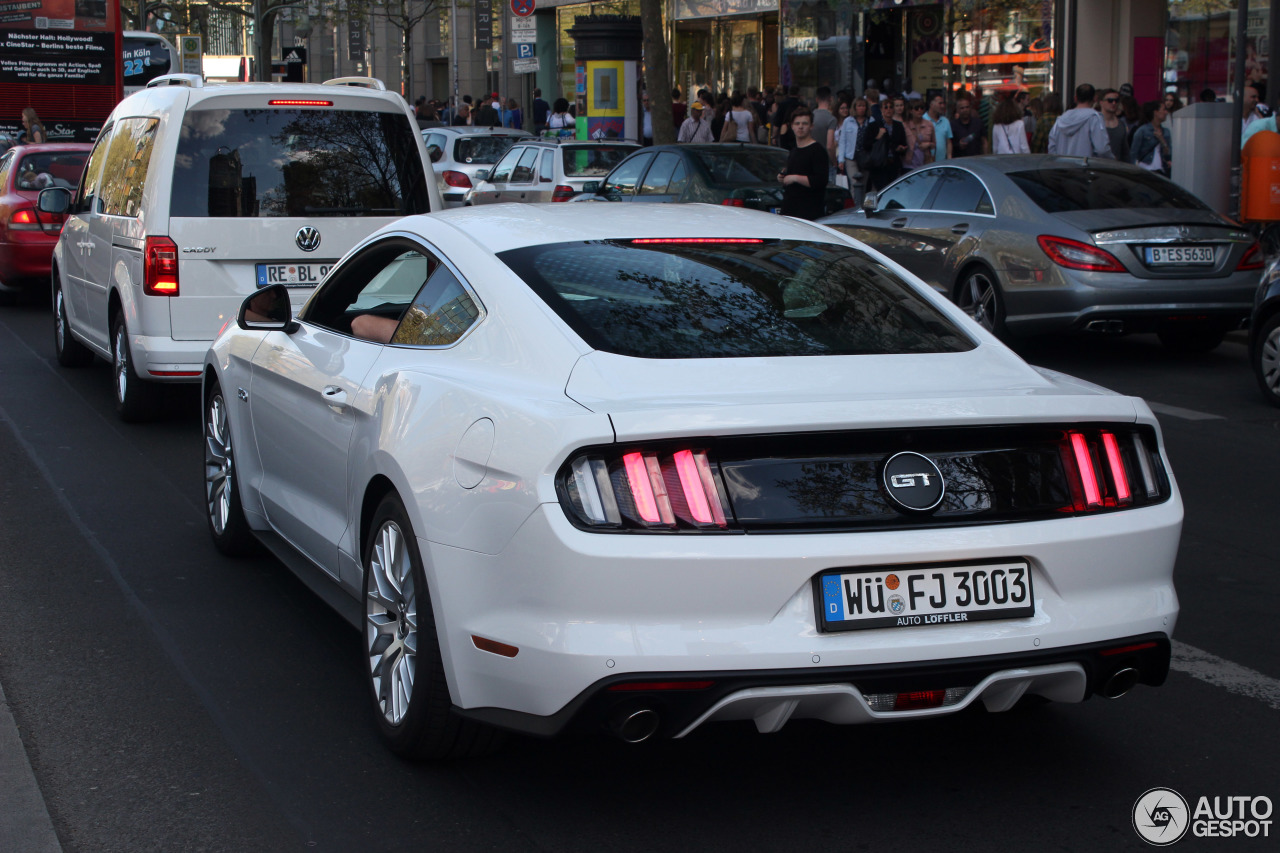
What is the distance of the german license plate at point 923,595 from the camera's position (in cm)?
347

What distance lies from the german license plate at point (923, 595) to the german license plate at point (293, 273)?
19.6ft

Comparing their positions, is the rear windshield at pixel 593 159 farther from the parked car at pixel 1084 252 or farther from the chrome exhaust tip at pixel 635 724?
the chrome exhaust tip at pixel 635 724

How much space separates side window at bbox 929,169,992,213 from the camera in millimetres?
12383

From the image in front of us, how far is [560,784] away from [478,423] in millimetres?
981

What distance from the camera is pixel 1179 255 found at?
441 inches

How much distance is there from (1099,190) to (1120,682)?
8.74 m

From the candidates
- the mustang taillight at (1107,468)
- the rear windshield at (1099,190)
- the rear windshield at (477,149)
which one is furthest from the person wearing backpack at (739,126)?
the mustang taillight at (1107,468)

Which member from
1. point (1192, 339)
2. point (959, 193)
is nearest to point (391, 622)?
point (959, 193)

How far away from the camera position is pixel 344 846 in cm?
367

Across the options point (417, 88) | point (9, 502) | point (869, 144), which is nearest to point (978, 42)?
point (869, 144)

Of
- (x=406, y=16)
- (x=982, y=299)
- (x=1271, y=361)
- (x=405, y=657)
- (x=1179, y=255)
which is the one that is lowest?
(x=405, y=657)

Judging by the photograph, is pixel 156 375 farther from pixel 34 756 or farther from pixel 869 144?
pixel 869 144

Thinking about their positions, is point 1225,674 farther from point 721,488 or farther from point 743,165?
point 743,165

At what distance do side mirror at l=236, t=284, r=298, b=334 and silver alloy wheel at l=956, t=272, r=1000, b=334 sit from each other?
7.34 metres
